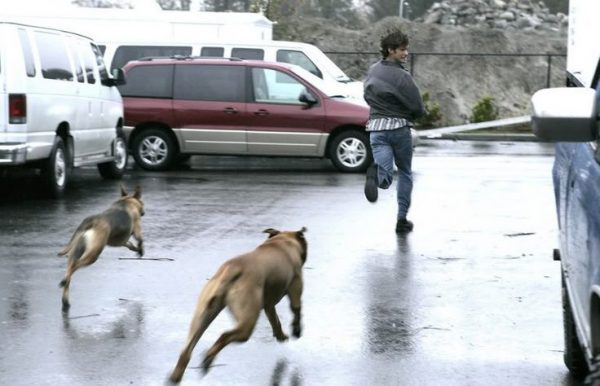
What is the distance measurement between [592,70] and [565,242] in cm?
92

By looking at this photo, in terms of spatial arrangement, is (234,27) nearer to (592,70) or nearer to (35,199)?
(35,199)

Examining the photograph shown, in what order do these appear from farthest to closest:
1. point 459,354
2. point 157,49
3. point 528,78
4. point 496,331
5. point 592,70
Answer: point 528,78
point 157,49
point 496,331
point 459,354
point 592,70

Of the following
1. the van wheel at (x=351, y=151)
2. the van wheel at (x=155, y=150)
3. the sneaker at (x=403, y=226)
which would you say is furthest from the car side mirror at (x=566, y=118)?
the van wheel at (x=155, y=150)

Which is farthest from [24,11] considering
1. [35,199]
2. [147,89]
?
[35,199]

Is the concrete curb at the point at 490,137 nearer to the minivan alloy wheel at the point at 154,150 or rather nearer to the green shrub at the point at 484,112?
the green shrub at the point at 484,112

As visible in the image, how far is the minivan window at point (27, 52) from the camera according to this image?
1296 cm

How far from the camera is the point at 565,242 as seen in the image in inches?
220

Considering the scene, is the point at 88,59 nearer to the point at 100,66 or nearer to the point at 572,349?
the point at 100,66

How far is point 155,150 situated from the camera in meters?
18.1

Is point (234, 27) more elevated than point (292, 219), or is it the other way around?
point (234, 27)

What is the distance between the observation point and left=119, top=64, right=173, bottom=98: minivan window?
60.1 feet

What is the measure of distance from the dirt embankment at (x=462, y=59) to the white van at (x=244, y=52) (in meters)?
13.9

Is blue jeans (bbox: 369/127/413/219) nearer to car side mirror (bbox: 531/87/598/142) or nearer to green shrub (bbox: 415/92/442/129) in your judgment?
car side mirror (bbox: 531/87/598/142)

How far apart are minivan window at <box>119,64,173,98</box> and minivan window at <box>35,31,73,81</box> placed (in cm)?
378
